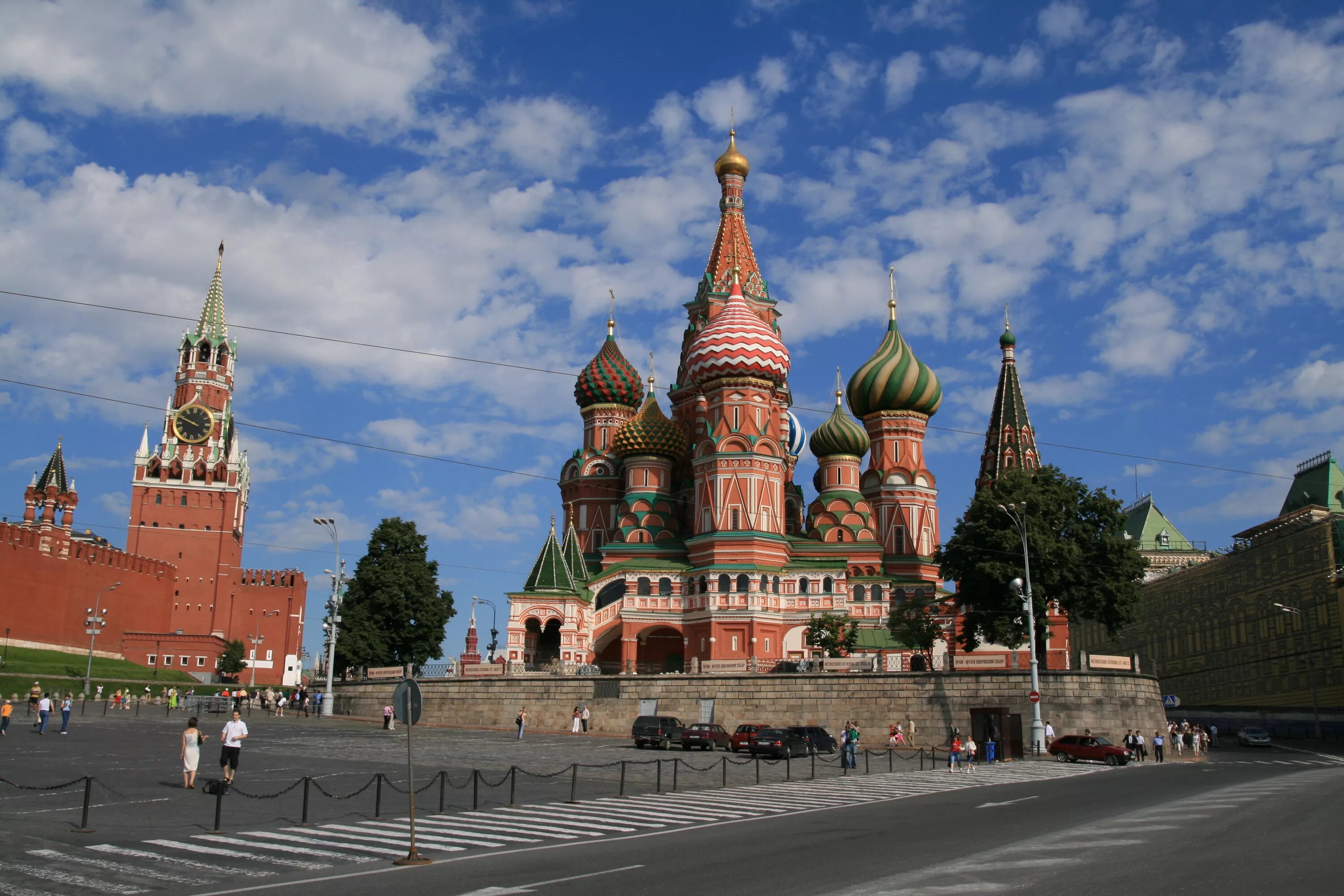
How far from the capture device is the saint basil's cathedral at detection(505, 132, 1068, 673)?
178 ft

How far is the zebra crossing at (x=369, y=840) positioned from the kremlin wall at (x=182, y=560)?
222ft

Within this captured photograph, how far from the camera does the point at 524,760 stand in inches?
1143

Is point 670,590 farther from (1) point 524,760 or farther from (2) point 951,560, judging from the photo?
(1) point 524,760

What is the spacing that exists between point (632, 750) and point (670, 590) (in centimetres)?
2263

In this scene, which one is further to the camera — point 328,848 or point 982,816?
point 982,816

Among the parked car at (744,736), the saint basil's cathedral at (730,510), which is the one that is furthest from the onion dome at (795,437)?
the parked car at (744,736)

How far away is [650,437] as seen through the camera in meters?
61.4

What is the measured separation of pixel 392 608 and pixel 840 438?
24754mm

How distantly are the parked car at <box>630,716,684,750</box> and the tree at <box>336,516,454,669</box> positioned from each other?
22463 millimetres

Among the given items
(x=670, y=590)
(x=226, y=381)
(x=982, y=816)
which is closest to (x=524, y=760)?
(x=982, y=816)

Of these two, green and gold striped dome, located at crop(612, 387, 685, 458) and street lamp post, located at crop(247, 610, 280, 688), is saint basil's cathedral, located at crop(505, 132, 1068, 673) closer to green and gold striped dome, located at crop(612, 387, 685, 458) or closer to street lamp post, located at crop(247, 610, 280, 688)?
green and gold striped dome, located at crop(612, 387, 685, 458)

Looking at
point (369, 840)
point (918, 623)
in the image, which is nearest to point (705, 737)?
point (918, 623)

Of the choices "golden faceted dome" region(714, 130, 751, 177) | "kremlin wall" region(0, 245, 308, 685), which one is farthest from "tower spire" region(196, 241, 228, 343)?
"golden faceted dome" region(714, 130, 751, 177)

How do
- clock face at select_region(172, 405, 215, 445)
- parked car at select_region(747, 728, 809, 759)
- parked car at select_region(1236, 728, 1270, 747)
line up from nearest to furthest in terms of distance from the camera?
1. parked car at select_region(747, 728, 809, 759)
2. parked car at select_region(1236, 728, 1270, 747)
3. clock face at select_region(172, 405, 215, 445)
